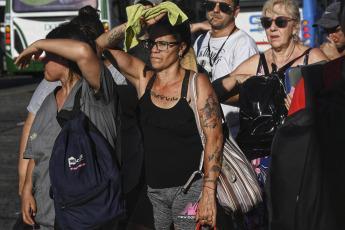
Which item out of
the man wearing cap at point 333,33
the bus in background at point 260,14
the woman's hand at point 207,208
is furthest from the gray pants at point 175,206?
the bus in background at point 260,14

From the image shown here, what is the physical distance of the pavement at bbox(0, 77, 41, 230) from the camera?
6434 millimetres

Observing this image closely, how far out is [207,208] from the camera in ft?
11.5

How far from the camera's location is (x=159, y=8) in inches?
143

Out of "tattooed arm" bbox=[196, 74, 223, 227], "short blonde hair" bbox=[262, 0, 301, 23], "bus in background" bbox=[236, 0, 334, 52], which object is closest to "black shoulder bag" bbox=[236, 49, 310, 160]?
"tattooed arm" bbox=[196, 74, 223, 227]

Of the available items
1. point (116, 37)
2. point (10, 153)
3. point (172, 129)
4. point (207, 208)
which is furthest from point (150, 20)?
point (10, 153)

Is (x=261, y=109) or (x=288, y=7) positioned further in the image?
(x=288, y=7)

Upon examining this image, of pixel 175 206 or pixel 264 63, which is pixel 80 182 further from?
pixel 264 63

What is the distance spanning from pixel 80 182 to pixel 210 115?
824mm

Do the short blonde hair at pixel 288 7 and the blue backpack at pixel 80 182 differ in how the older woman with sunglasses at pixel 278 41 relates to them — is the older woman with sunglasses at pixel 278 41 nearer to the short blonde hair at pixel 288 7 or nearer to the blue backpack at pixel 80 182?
the short blonde hair at pixel 288 7

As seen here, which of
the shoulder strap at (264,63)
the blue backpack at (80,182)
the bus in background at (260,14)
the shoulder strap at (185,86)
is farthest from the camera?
the bus in background at (260,14)

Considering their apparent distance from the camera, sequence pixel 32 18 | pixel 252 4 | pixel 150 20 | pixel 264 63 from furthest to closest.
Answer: pixel 32 18
pixel 252 4
pixel 264 63
pixel 150 20

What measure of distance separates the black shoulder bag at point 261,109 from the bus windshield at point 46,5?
13341 millimetres

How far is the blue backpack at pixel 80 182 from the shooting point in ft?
10.8

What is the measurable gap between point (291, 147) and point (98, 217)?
1.66 m
